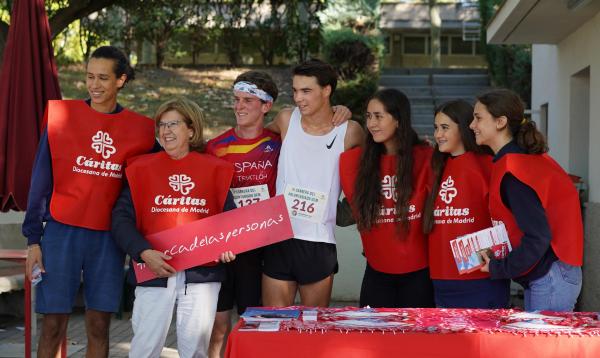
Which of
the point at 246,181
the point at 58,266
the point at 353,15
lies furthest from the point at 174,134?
the point at 353,15

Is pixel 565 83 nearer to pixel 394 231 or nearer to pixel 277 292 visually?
pixel 394 231

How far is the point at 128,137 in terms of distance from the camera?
4887 mm

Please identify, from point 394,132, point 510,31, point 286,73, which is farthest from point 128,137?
point 286,73

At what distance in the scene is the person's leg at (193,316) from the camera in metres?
4.68

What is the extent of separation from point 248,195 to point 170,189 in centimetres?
51

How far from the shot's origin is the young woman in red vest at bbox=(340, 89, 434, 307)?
15.8 ft

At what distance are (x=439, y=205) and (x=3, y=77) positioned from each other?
3.03 metres

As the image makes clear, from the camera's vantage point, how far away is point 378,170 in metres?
4.89

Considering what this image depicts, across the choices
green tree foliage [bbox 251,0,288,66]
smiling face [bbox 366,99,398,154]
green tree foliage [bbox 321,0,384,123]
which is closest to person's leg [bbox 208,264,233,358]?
smiling face [bbox 366,99,398,154]

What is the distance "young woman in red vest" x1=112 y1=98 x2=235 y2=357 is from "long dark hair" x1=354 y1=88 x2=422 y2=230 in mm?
688

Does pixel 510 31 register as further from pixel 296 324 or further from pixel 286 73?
pixel 286 73

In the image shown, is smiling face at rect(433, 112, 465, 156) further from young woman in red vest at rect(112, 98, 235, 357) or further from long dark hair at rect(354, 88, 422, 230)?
young woman in red vest at rect(112, 98, 235, 357)

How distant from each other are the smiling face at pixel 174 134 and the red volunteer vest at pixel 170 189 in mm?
48

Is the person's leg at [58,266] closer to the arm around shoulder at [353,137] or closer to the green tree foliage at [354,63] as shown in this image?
the arm around shoulder at [353,137]
